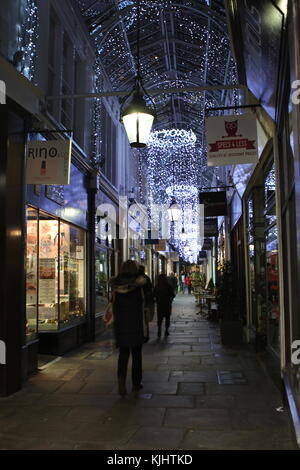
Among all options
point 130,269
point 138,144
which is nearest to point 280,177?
point 138,144

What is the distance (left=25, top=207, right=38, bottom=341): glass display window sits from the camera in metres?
8.39

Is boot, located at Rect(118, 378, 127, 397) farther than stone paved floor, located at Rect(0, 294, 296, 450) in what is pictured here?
Yes

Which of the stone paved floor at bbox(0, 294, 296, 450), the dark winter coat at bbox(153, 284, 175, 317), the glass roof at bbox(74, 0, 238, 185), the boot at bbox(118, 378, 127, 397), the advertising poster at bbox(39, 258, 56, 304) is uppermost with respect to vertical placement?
the glass roof at bbox(74, 0, 238, 185)

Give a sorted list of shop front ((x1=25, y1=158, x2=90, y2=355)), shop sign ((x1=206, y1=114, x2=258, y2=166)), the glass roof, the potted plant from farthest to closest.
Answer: the glass roof → the potted plant → shop front ((x1=25, y1=158, x2=90, y2=355)) → shop sign ((x1=206, y1=114, x2=258, y2=166))

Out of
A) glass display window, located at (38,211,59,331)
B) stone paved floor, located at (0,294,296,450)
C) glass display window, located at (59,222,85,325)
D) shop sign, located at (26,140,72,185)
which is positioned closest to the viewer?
stone paved floor, located at (0,294,296,450)

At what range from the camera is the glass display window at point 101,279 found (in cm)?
1309

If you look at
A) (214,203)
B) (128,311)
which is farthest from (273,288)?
(214,203)

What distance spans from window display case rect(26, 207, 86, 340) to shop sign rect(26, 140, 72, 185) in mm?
851

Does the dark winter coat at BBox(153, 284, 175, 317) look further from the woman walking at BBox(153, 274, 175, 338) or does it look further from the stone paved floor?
the stone paved floor

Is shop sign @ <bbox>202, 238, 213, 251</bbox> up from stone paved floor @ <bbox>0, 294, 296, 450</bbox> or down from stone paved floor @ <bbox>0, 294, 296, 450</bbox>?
up

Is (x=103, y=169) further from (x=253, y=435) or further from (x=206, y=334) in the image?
(x=253, y=435)

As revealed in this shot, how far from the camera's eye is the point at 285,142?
6117 millimetres

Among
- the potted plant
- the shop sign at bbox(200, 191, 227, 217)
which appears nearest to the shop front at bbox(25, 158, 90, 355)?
the potted plant

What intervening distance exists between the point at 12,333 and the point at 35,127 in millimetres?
3700
